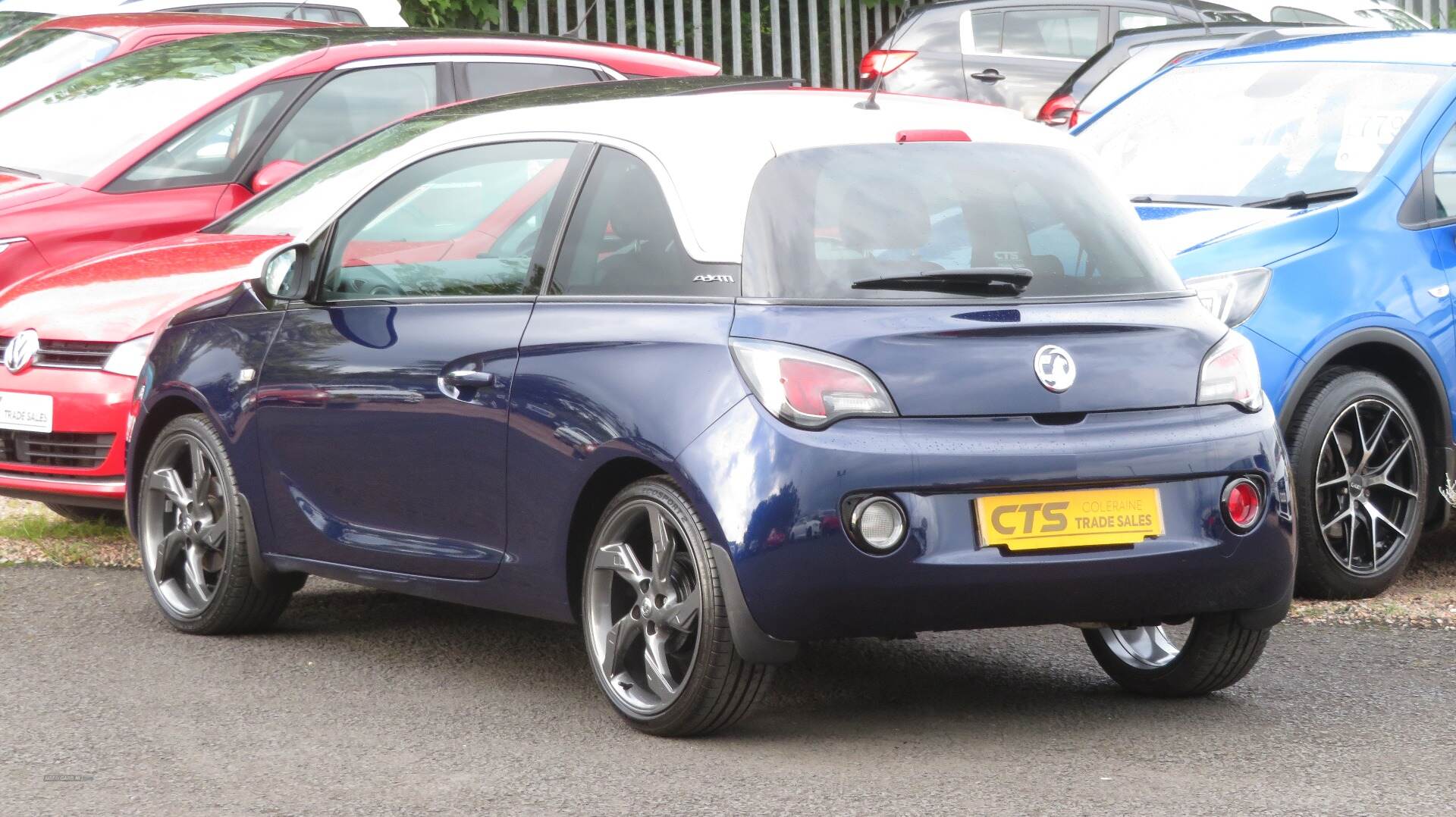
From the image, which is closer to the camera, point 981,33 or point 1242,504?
point 1242,504

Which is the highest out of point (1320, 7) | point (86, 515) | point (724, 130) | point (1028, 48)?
point (724, 130)

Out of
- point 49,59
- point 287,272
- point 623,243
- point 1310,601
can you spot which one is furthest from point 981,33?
point 623,243

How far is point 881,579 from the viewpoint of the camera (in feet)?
15.2

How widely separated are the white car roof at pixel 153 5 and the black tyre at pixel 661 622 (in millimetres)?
10094

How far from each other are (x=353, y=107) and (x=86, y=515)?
7.44 feet

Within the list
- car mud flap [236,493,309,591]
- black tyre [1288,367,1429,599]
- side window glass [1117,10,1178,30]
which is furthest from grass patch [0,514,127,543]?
side window glass [1117,10,1178,30]

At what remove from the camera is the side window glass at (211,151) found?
8922 mm

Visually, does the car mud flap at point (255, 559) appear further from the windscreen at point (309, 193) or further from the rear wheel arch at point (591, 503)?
the windscreen at point (309, 193)

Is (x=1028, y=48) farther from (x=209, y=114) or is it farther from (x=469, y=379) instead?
(x=469, y=379)

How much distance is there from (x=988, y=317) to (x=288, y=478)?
225 centimetres

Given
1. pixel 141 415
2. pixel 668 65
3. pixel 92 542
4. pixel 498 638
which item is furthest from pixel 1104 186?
pixel 668 65

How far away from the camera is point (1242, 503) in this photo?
196 inches

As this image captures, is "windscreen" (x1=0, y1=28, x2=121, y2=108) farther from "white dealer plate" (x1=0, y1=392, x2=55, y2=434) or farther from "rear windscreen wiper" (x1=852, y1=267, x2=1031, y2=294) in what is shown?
"rear windscreen wiper" (x1=852, y1=267, x2=1031, y2=294)

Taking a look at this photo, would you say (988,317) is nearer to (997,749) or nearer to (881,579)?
(881,579)
